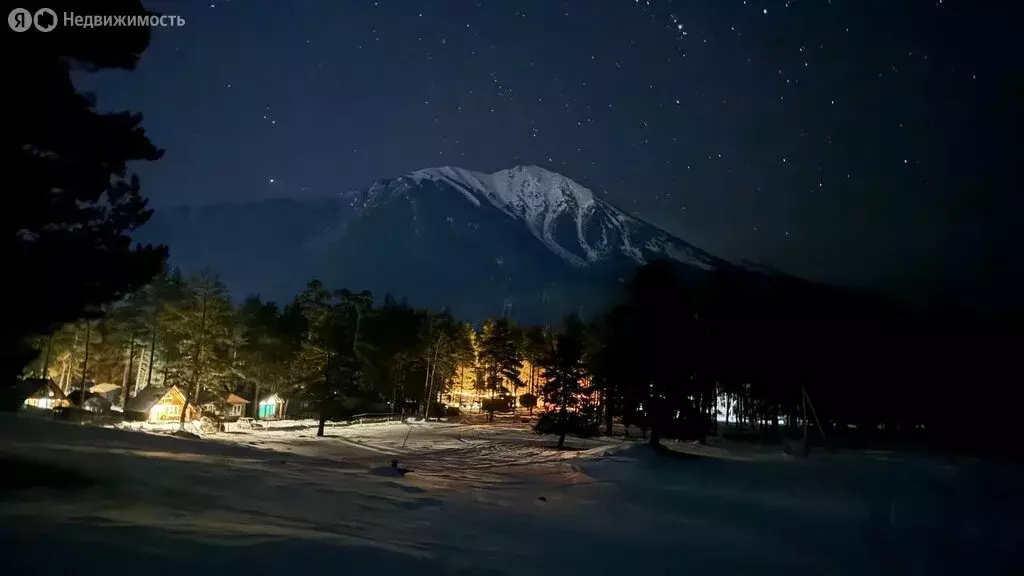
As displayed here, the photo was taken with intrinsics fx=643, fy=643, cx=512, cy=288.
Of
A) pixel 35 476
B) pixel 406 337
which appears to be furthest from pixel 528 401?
pixel 35 476

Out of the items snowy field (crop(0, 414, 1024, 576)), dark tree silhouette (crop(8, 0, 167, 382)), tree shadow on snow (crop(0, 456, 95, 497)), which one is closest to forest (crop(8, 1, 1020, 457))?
dark tree silhouette (crop(8, 0, 167, 382))

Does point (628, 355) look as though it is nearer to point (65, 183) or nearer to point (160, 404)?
point (65, 183)

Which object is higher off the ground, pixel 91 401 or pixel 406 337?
pixel 406 337

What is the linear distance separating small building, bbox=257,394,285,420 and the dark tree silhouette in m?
60.7

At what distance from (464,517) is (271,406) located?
64957 millimetres

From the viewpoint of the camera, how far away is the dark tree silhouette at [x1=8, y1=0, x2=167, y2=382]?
10.6 meters

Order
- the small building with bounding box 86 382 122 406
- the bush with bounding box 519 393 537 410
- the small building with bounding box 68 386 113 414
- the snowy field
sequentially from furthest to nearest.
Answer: the bush with bounding box 519 393 537 410 → the small building with bounding box 86 382 122 406 → the small building with bounding box 68 386 113 414 → the snowy field

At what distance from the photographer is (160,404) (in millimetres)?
56531

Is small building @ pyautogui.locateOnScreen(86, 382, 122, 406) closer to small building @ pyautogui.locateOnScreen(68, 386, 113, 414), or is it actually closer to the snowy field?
small building @ pyautogui.locateOnScreen(68, 386, 113, 414)

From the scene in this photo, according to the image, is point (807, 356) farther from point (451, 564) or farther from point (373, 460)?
point (451, 564)

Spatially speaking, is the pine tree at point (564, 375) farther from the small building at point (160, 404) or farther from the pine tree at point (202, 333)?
the small building at point (160, 404)

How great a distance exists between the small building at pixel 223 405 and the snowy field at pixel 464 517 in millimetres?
29450

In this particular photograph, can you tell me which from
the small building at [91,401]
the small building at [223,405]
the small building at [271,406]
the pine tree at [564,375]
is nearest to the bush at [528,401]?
the small building at [271,406]

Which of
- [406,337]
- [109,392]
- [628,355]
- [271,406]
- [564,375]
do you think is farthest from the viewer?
[406,337]
